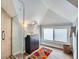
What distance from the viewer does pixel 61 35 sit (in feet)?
19.6

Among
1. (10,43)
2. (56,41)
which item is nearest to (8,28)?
(10,43)

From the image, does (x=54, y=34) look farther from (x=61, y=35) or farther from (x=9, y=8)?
(x=9, y=8)

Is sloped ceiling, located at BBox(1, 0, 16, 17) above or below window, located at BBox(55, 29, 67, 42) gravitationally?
above

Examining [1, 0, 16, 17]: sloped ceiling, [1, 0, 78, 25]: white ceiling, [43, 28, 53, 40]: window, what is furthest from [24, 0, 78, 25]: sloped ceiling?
[1, 0, 16, 17]: sloped ceiling

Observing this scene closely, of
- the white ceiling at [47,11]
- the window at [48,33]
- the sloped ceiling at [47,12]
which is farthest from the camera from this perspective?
the window at [48,33]

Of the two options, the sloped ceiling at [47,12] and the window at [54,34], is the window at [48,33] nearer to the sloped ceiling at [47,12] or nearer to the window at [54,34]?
the window at [54,34]

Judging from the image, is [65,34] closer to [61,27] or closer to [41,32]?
[61,27]

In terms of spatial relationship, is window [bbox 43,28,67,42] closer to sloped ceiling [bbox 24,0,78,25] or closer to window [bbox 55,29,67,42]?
window [bbox 55,29,67,42]

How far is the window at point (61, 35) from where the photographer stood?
5673mm

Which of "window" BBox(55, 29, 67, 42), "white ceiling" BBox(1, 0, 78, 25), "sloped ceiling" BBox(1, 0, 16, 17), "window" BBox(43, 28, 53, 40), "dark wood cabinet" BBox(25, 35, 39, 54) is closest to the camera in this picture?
"sloped ceiling" BBox(1, 0, 16, 17)

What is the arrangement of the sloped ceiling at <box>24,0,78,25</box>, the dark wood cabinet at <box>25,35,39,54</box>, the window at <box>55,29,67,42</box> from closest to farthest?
the sloped ceiling at <box>24,0,78,25</box>
the dark wood cabinet at <box>25,35,39,54</box>
the window at <box>55,29,67,42</box>

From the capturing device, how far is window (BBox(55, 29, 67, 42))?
5.67m

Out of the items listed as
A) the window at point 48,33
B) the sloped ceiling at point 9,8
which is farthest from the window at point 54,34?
the sloped ceiling at point 9,8

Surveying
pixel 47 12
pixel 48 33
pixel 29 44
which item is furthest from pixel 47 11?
pixel 29 44
